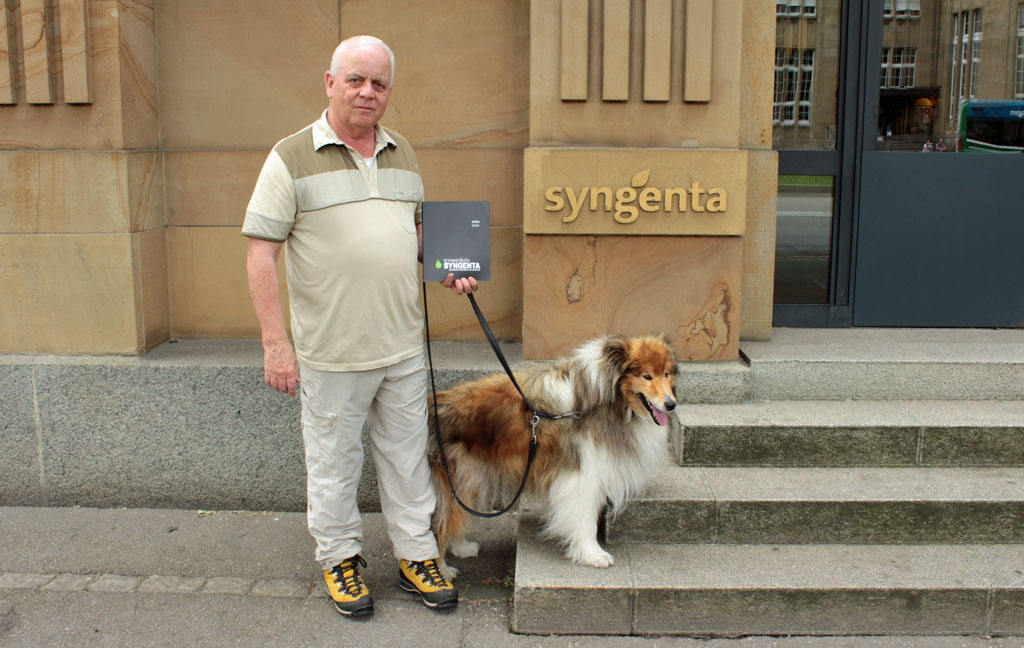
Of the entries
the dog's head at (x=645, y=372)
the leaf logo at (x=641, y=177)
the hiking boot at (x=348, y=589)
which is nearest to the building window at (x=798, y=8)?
the leaf logo at (x=641, y=177)

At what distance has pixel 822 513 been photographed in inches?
179

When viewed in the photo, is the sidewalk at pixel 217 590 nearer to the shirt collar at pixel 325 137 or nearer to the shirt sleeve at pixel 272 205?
the shirt sleeve at pixel 272 205

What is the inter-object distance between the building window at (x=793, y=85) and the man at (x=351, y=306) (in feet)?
10.1

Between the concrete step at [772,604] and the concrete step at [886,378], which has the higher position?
the concrete step at [886,378]

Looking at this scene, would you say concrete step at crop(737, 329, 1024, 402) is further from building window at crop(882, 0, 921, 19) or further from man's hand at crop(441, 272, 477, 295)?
building window at crop(882, 0, 921, 19)

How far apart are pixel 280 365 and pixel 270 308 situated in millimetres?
243

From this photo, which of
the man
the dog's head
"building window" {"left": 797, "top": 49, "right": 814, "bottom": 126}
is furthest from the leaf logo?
"building window" {"left": 797, "top": 49, "right": 814, "bottom": 126}

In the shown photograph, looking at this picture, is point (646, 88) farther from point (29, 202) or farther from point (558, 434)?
point (29, 202)

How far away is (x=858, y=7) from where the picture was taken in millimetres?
6223

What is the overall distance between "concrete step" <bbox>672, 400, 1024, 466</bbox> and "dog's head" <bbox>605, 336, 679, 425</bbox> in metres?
0.90

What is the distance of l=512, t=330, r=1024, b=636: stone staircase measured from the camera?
4125mm

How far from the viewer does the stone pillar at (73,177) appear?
5379 millimetres

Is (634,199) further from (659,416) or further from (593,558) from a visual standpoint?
(593,558)

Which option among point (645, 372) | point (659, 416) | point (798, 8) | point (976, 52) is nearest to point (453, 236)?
point (645, 372)
